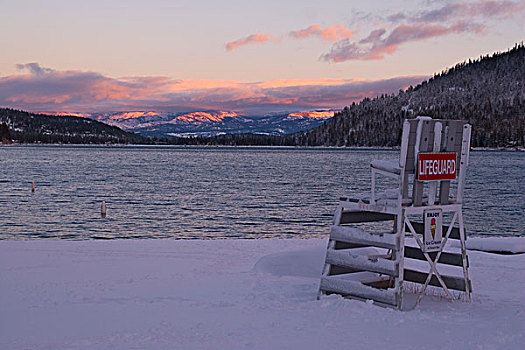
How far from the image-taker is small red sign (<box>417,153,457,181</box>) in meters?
9.18

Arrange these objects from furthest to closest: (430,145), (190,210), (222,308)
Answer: (190,210) → (430,145) → (222,308)

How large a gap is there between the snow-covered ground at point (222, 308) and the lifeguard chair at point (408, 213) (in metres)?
0.32

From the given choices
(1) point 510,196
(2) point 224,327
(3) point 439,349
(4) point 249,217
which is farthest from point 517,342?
(1) point 510,196

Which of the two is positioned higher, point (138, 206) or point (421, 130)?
point (421, 130)

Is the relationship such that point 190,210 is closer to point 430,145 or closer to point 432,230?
point 432,230

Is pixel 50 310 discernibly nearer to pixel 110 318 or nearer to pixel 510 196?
pixel 110 318

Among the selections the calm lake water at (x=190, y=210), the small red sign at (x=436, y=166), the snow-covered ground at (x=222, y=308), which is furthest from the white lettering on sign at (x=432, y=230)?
the calm lake water at (x=190, y=210)

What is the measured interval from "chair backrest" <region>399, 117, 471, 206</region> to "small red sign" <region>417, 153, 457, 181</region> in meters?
0.09

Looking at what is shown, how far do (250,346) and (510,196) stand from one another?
60505 millimetres

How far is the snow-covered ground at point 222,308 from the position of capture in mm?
7508

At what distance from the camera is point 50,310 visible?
8961 mm

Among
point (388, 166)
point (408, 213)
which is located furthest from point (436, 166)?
point (408, 213)

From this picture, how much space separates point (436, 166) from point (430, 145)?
36cm

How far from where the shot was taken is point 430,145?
9367mm
